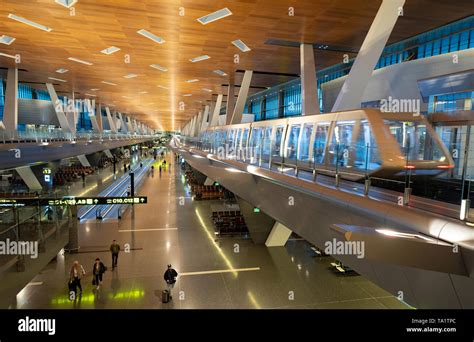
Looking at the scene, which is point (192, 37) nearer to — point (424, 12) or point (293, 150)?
point (293, 150)

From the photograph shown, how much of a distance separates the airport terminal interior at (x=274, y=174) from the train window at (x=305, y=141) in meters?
0.05

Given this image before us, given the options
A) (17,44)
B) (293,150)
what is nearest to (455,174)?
(293,150)

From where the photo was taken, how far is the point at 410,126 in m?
6.14

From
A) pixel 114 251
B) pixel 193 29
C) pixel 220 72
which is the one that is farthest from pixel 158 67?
pixel 114 251

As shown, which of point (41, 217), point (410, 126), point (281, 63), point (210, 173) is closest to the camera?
point (410, 126)

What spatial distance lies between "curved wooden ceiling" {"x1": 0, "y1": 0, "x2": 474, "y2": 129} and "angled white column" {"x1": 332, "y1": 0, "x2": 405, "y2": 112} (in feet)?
2.85

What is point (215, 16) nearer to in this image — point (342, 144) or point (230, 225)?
point (342, 144)

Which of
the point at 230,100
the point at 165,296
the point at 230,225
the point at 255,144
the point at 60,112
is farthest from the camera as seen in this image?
the point at 60,112

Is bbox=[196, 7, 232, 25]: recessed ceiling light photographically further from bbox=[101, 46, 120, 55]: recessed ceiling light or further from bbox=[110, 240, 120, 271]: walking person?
bbox=[110, 240, 120, 271]: walking person

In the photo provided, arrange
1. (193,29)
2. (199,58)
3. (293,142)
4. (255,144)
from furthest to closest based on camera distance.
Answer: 1. (199,58)
2. (193,29)
3. (255,144)
4. (293,142)

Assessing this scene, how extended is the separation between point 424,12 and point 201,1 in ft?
22.4

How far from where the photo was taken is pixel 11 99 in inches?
829

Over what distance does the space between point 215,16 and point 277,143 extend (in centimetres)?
488

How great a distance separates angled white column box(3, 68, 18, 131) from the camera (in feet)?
68.0
